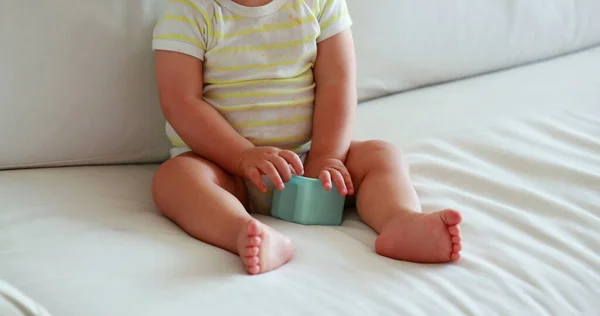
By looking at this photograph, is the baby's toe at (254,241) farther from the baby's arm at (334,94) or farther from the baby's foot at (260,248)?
the baby's arm at (334,94)

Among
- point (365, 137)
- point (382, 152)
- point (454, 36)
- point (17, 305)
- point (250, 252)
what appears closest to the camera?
point (17, 305)

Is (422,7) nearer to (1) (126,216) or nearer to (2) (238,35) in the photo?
(2) (238,35)

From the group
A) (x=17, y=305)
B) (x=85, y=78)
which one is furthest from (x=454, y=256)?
(x=85, y=78)

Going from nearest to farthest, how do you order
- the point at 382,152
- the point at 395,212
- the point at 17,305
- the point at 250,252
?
the point at 17,305, the point at 250,252, the point at 395,212, the point at 382,152

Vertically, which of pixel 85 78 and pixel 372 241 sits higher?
pixel 85 78

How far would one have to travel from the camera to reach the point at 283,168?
0.96 metres

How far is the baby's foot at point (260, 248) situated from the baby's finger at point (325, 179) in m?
0.12

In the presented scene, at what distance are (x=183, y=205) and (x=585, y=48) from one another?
1.06m

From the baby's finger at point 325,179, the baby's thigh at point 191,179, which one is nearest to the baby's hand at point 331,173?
the baby's finger at point 325,179

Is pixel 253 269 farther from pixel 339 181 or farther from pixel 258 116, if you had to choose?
pixel 258 116

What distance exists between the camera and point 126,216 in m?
0.96

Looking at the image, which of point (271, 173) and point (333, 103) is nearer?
point (271, 173)

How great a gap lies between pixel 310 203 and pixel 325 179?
37 mm

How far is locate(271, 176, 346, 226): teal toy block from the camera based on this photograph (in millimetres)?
967
